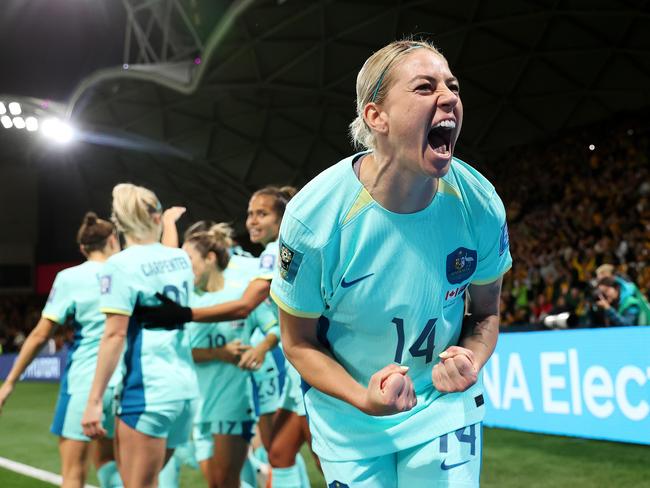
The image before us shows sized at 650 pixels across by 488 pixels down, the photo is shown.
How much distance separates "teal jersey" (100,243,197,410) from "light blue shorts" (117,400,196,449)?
0.10 ft

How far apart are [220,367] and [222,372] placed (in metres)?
0.06

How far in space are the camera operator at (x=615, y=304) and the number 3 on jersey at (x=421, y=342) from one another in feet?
23.3

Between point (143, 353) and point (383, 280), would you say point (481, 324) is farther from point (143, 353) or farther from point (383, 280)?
point (143, 353)

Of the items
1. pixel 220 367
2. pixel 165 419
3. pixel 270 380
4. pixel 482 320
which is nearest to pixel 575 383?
pixel 270 380

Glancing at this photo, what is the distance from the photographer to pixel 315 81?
844 inches

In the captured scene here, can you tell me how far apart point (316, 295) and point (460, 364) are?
484 mm

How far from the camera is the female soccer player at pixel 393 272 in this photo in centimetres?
208

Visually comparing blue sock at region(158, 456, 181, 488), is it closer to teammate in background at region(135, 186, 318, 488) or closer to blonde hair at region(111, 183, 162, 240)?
teammate in background at region(135, 186, 318, 488)

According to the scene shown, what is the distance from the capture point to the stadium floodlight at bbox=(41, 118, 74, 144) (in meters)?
28.8

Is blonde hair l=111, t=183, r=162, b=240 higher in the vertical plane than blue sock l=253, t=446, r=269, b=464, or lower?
higher

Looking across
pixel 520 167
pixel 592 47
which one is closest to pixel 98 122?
pixel 520 167

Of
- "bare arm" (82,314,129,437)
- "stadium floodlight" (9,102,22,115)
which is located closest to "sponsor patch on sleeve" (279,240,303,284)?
"bare arm" (82,314,129,437)

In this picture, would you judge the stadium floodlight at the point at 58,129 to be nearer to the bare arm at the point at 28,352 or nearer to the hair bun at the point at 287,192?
the hair bun at the point at 287,192

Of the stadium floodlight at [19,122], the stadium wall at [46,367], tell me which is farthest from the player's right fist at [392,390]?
the stadium floodlight at [19,122]
